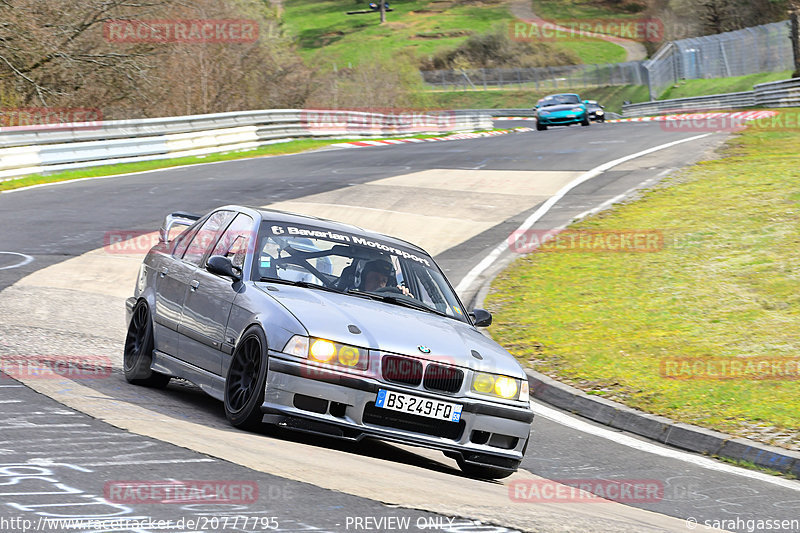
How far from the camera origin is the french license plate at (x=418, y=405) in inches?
253

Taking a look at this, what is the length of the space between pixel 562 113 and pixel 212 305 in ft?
128

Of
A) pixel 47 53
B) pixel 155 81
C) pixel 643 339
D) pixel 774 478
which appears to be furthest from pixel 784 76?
pixel 774 478

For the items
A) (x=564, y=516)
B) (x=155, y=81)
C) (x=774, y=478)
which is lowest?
(x=774, y=478)

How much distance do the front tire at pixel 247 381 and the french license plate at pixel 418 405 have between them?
0.72m

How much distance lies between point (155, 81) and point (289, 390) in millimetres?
29396

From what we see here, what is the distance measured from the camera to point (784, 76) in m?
→ 54.8

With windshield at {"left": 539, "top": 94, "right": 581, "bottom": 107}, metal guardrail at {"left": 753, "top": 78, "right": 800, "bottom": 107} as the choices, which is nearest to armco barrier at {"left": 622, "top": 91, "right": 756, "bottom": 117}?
metal guardrail at {"left": 753, "top": 78, "right": 800, "bottom": 107}

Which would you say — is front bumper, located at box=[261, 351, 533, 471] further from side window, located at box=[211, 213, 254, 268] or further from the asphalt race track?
side window, located at box=[211, 213, 254, 268]

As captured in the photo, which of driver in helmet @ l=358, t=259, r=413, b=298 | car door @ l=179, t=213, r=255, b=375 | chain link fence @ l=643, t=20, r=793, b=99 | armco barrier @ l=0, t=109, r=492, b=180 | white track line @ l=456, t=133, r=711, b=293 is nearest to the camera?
car door @ l=179, t=213, r=255, b=375

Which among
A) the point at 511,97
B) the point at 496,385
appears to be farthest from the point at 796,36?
the point at 511,97

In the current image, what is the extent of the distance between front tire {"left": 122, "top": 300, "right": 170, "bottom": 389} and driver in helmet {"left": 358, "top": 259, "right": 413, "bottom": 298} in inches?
70.7

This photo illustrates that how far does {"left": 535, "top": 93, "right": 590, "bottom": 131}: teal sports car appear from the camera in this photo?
45.1 metres

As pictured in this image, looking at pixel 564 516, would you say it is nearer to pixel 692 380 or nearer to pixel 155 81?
pixel 692 380

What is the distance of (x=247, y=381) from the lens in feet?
22.0
